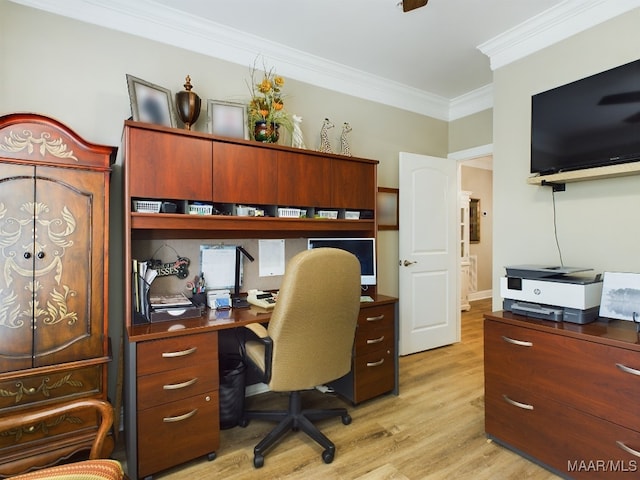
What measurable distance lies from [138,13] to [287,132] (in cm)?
126

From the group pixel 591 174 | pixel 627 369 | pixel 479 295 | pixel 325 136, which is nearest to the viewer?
pixel 627 369

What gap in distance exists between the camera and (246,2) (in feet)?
7.43

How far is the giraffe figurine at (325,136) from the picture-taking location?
116 inches

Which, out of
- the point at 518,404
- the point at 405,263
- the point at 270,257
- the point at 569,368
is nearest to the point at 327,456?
the point at 518,404

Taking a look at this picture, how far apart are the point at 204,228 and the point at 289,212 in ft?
2.05

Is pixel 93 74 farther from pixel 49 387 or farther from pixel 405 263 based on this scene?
pixel 405 263

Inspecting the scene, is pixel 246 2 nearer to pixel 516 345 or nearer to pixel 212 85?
pixel 212 85

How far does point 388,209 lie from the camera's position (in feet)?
11.7

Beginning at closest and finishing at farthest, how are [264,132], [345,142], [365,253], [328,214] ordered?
[264,132], [328,214], [365,253], [345,142]

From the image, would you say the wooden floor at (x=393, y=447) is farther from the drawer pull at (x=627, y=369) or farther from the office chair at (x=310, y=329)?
the drawer pull at (x=627, y=369)

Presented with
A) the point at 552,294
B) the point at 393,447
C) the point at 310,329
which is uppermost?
the point at 552,294

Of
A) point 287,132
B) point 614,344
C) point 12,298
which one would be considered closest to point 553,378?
point 614,344

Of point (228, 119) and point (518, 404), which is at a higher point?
point (228, 119)

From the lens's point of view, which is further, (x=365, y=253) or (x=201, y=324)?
(x=365, y=253)
